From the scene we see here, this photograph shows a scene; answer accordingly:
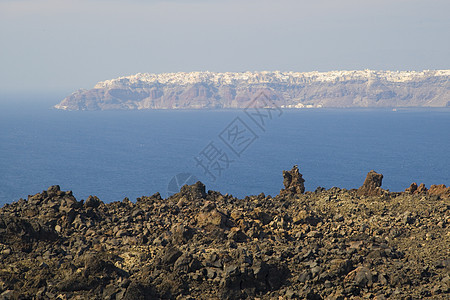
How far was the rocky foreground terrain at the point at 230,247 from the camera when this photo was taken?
1487 cm

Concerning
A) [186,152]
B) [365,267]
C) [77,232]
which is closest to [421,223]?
[365,267]

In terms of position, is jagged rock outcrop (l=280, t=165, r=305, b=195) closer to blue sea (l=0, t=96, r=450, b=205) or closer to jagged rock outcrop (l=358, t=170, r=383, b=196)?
jagged rock outcrop (l=358, t=170, r=383, b=196)

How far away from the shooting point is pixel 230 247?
17234mm

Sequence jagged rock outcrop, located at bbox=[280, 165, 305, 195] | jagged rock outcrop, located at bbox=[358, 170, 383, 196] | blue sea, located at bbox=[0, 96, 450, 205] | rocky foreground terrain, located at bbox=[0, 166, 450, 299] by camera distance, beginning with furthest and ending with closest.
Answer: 1. blue sea, located at bbox=[0, 96, 450, 205]
2. jagged rock outcrop, located at bbox=[280, 165, 305, 195]
3. jagged rock outcrop, located at bbox=[358, 170, 383, 196]
4. rocky foreground terrain, located at bbox=[0, 166, 450, 299]

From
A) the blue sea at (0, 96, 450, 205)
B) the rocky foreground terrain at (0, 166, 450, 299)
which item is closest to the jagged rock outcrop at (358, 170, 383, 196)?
the rocky foreground terrain at (0, 166, 450, 299)

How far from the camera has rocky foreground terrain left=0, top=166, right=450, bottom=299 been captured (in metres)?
14.9

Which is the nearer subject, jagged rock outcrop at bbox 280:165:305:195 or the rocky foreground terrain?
the rocky foreground terrain

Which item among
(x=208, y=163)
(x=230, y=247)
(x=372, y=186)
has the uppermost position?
(x=372, y=186)

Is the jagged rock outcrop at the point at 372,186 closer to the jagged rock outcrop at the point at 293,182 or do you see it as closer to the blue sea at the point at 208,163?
the jagged rock outcrop at the point at 293,182

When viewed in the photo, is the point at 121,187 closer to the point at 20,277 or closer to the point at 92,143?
the point at 92,143

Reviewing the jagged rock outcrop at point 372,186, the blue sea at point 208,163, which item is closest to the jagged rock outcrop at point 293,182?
the jagged rock outcrop at point 372,186

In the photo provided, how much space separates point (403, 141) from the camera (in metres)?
191

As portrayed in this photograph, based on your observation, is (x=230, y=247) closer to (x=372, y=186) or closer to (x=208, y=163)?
(x=372, y=186)

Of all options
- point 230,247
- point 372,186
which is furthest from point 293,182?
point 230,247
